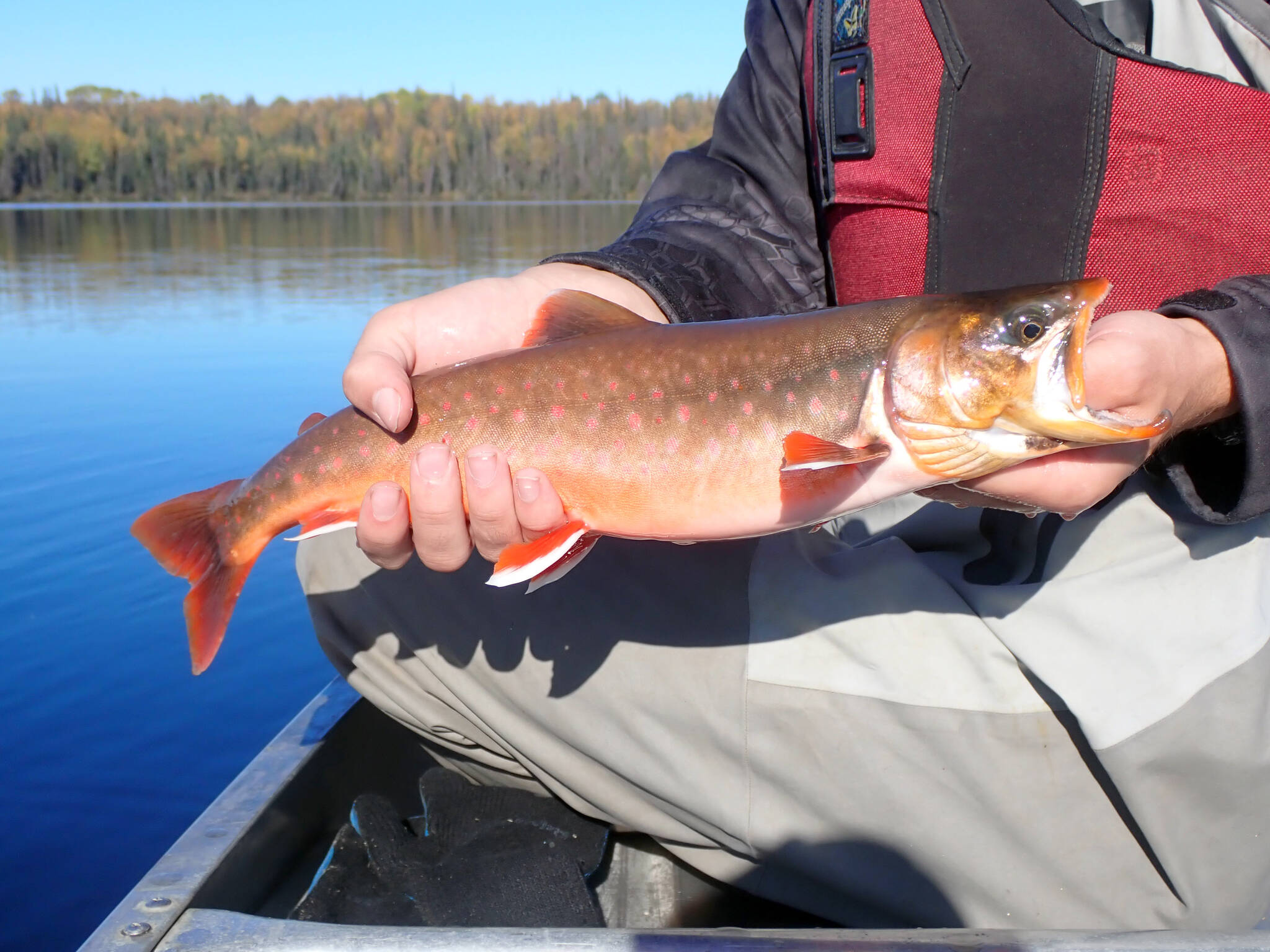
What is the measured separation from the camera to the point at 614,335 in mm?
2521

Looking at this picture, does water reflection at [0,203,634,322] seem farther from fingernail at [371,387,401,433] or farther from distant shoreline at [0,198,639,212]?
fingernail at [371,387,401,433]

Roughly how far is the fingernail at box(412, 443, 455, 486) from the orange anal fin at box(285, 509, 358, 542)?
251 millimetres

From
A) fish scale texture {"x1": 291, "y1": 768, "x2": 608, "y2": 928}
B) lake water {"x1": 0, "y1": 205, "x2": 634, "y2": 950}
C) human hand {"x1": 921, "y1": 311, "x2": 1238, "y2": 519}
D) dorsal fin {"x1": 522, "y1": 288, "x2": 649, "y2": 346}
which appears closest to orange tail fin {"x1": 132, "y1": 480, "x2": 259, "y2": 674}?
fish scale texture {"x1": 291, "y1": 768, "x2": 608, "y2": 928}

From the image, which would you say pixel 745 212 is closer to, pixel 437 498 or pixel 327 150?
pixel 437 498

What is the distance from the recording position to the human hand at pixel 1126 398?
1.99 metres

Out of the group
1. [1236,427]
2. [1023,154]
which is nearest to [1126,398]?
[1236,427]

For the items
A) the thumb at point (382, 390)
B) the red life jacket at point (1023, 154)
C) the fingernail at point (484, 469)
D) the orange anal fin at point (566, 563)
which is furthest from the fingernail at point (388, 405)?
the red life jacket at point (1023, 154)

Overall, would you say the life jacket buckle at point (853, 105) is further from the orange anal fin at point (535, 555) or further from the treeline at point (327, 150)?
the treeline at point (327, 150)

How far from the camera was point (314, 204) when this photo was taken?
8288cm

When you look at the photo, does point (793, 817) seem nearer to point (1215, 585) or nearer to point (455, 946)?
point (455, 946)

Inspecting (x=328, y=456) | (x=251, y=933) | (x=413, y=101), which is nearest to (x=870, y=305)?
(x=328, y=456)

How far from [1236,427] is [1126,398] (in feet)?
1.22

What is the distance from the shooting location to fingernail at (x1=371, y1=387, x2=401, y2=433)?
2391mm

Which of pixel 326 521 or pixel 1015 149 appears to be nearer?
pixel 326 521
